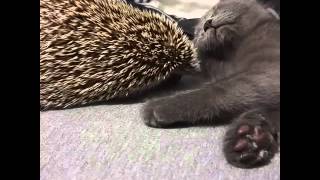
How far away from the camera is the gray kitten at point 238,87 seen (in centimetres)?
75

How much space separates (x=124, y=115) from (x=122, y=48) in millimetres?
141

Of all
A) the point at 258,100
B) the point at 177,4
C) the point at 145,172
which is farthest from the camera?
the point at 177,4

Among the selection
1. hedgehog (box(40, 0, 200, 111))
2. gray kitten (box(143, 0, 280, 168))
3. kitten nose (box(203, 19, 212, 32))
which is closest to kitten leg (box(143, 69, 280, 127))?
gray kitten (box(143, 0, 280, 168))

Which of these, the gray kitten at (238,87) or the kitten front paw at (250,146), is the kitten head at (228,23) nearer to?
the gray kitten at (238,87)

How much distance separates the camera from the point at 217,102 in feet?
2.86

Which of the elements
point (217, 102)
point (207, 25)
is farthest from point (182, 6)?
point (217, 102)

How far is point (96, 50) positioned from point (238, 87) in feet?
0.98

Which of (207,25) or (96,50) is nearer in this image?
(96,50)

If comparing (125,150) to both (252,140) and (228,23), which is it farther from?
(228,23)

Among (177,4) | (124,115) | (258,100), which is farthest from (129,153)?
(177,4)

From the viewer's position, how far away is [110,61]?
931 millimetres

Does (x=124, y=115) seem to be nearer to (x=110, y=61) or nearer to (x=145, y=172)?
(x=110, y=61)

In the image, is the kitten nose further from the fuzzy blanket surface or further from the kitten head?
the fuzzy blanket surface

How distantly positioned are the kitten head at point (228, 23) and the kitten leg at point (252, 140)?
0.26 m
